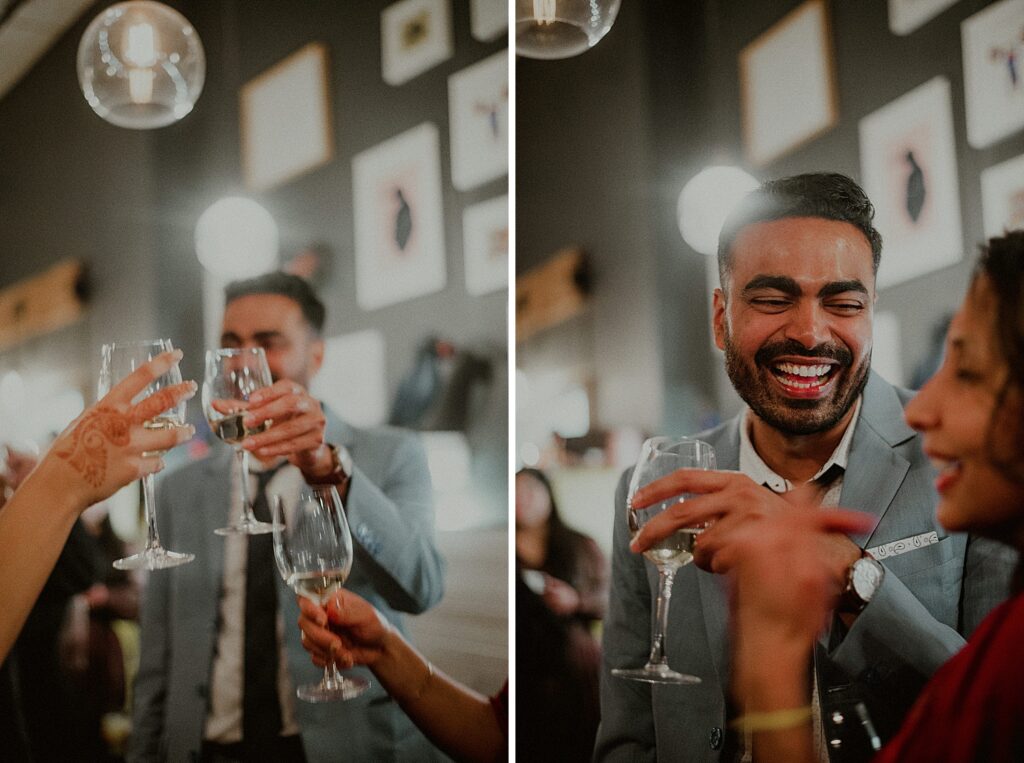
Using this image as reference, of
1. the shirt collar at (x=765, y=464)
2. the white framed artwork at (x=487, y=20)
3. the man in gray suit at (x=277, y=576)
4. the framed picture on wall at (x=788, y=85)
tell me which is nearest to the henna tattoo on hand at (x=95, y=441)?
the man in gray suit at (x=277, y=576)

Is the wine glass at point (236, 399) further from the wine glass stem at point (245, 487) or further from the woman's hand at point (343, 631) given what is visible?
the woman's hand at point (343, 631)

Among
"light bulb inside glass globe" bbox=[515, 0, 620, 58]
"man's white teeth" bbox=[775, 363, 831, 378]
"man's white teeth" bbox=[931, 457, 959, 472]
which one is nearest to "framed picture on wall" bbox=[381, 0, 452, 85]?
"light bulb inside glass globe" bbox=[515, 0, 620, 58]

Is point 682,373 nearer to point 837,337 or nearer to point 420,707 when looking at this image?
point 837,337

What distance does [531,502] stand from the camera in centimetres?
214

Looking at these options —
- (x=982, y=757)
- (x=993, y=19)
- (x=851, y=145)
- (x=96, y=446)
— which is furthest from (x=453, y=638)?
(x=993, y=19)

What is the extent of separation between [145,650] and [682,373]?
1.33 meters

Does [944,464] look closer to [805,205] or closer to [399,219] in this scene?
[805,205]

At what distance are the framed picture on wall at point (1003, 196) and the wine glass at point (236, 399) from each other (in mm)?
1471

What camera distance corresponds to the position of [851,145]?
1.79m

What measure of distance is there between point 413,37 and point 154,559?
4.42ft

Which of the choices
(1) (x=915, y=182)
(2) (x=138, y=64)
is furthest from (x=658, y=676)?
(2) (x=138, y=64)

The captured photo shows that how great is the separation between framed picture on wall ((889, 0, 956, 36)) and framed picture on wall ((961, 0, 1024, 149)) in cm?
7

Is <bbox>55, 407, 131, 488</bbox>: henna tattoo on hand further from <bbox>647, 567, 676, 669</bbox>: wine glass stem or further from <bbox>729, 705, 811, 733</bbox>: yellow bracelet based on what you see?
<bbox>729, 705, 811, 733</bbox>: yellow bracelet

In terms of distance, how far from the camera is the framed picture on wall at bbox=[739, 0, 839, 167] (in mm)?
1851
